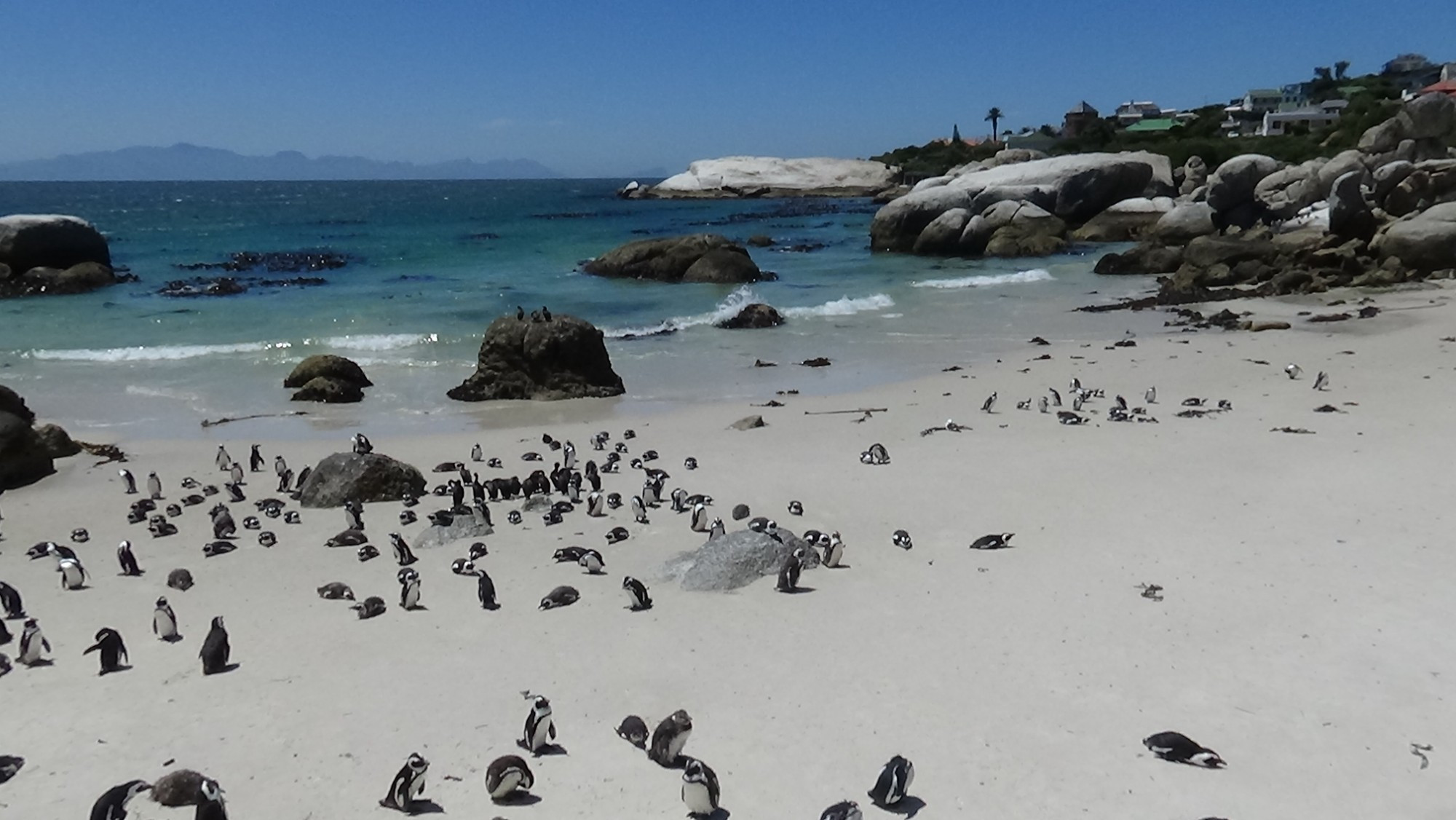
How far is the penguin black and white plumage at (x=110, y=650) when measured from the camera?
7.70 metres

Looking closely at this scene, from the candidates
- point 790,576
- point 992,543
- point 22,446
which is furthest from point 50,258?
point 992,543

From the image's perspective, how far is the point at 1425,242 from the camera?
88.9 ft

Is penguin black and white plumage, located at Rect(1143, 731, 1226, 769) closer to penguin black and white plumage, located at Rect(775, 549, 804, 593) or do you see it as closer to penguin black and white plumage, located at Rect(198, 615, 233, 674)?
penguin black and white plumage, located at Rect(775, 549, 804, 593)

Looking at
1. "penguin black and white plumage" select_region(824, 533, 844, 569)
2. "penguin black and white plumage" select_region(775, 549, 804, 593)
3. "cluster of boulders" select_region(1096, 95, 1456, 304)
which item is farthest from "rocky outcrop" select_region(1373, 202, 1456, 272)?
"penguin black and white plumage" select_region(775, 549, 804, 593)

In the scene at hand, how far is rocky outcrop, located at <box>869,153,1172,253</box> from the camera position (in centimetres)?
4838

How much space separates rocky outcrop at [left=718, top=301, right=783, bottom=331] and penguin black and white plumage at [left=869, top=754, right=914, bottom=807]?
20.8 meters

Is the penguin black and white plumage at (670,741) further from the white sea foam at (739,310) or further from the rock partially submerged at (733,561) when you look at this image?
the white sea foam at (739,310)

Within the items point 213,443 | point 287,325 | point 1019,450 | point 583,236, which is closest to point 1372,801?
point 1019,450

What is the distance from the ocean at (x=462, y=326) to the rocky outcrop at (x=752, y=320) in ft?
1.67

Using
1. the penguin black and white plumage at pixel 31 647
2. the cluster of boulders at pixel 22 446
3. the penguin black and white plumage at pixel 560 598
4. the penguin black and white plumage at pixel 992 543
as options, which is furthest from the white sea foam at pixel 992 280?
the penguin black and white plumage at pixel 31 647

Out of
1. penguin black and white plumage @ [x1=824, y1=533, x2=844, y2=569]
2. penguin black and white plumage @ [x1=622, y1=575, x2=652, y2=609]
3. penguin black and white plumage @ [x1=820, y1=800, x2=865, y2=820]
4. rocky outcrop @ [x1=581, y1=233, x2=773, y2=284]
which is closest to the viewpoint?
penguin black and white plumage @ [x1=820, y1=800, x2=865, y2=820]

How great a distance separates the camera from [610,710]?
22.8 feet

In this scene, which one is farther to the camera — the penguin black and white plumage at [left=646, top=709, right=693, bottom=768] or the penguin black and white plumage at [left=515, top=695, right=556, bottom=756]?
the penguin black and white plumage at [left=515, top=695, right=556, bottom=756]

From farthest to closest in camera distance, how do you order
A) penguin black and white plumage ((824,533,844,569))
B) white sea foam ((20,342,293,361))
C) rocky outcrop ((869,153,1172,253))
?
rocky outcrop ((869,153,1172,253))
white sea foam ((20,342,293,361))
penguin black and white plumage ((824,533,844,569))
